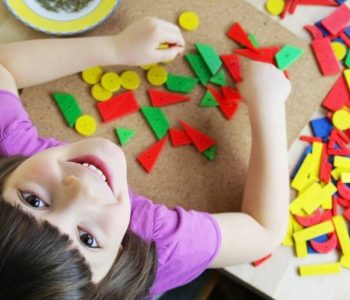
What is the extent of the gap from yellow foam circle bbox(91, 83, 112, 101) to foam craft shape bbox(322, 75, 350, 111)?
0.36 metres

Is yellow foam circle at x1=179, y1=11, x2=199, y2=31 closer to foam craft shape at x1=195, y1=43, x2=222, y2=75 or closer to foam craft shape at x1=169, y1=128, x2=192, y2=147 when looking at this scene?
foam craft shape at x1=195, y1=43, x2=222, y2=75

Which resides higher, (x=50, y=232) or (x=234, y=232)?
(x=50, y=232)

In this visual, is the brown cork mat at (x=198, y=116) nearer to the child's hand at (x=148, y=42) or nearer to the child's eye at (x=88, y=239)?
the child's hand at (x=148, y=42)

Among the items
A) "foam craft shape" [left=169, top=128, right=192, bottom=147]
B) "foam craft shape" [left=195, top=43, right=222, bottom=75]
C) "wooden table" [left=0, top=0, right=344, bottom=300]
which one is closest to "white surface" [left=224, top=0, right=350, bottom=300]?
"wooden table" [left=0, top=0, right=344, bottom=300]

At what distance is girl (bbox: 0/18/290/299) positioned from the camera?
628 mm

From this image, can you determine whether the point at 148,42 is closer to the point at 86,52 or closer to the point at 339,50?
the point at 86,52

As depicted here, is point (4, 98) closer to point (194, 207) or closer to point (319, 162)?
point (194, 207)

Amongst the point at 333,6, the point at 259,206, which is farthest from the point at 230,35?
the point at 259,206

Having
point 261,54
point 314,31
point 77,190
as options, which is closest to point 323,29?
point 314,31

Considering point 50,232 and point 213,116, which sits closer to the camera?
point 50,232

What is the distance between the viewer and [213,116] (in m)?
0.88

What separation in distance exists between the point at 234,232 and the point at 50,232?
31 cm

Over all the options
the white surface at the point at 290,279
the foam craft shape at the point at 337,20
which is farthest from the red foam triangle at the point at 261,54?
the white surface at the point at 290,279

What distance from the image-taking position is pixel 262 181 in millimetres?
816
